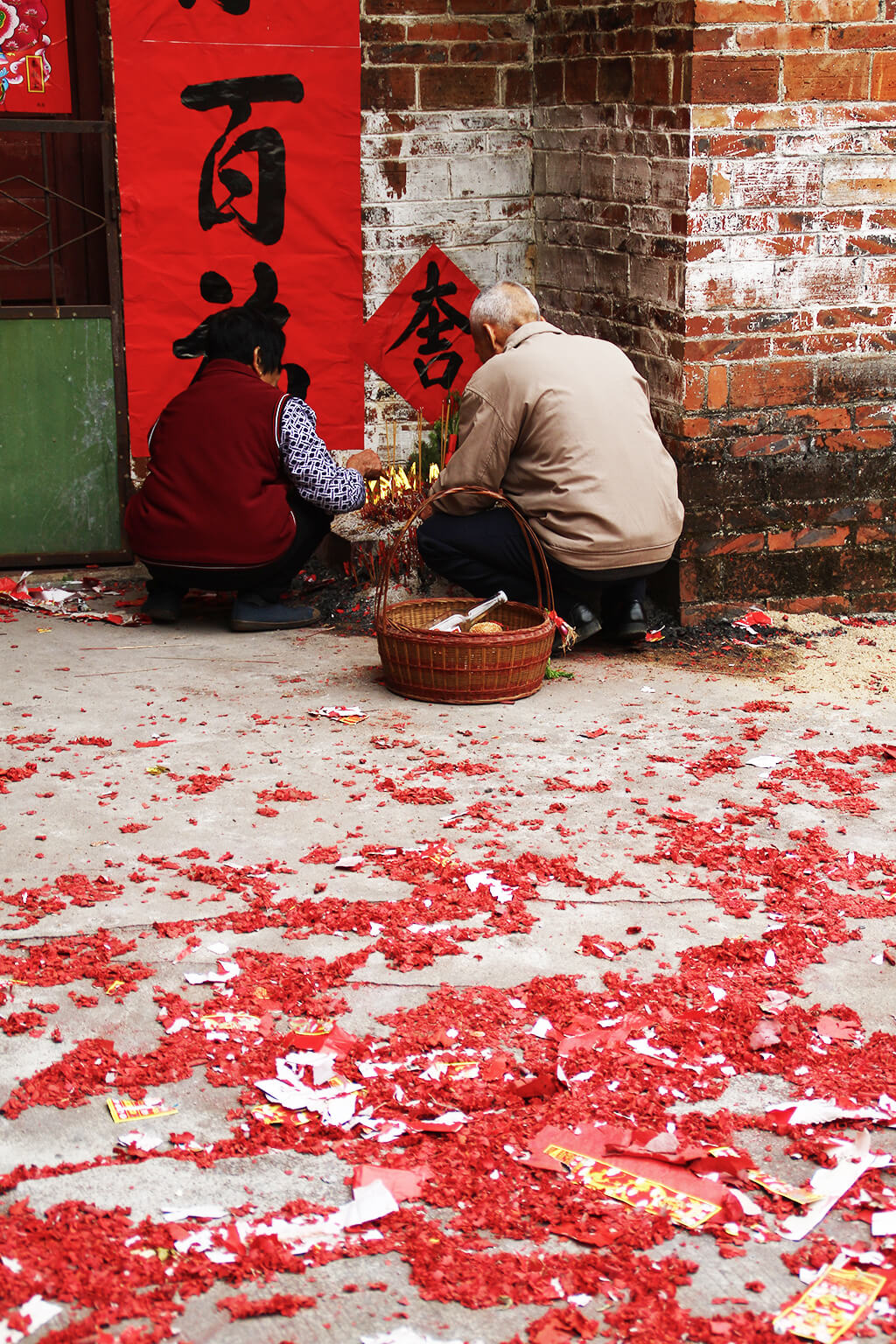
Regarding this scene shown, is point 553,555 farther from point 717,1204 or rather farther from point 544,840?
point 717,1204

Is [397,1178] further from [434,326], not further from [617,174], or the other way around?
[434,326]

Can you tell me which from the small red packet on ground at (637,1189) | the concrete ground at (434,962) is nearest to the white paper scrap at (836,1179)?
the concrete ground at (434,962)

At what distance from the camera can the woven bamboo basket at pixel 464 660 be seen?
4965mm

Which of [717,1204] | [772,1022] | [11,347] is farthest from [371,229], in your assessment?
[717,1204]

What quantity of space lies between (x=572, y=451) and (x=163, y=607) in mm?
1833

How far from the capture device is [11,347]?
6496 millimetres

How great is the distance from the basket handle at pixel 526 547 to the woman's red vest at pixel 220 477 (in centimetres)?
66

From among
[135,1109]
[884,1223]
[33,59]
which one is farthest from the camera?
[33,59]

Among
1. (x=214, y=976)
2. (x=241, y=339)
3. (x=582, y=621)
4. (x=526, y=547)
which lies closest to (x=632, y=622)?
(x=582, y=621)

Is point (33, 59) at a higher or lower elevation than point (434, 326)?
higher

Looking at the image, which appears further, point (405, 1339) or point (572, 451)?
point (572, 451)

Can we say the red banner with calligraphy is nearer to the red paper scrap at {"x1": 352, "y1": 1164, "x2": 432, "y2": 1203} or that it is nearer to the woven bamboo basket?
the woven bamboo basket

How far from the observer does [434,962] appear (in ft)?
11.0

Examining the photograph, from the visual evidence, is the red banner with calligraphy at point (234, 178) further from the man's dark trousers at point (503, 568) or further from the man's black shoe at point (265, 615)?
the man's dark trousers at point (503, 568)
